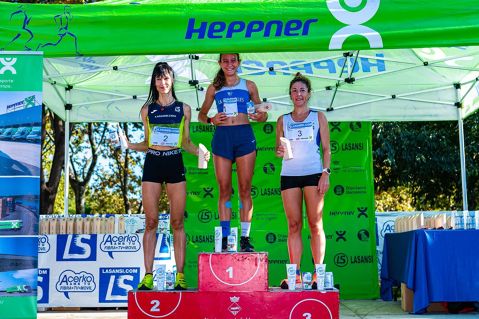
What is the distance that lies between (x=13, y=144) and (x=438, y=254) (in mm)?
4711

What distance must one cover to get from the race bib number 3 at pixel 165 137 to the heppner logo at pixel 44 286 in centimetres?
352

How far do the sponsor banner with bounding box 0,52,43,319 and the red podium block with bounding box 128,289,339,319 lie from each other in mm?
903

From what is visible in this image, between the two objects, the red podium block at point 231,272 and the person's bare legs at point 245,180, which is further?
the person's bare legs at point 245,180

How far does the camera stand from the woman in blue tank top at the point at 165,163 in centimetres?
546

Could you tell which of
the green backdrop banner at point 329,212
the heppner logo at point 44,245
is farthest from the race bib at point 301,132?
the heppner logo at point 44,245

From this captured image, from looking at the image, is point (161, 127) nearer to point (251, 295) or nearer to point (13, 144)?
point (13, 144)

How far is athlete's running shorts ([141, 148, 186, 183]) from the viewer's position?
5461 millimetres

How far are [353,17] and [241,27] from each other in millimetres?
921

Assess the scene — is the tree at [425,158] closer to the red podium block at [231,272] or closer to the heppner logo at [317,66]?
the heppner logo at [317,66]

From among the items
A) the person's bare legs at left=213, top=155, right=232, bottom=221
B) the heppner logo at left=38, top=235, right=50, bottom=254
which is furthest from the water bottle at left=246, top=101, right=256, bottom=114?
the heppner logo at left=38, top=235, right=50, bottom=254

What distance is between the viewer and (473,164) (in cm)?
1672

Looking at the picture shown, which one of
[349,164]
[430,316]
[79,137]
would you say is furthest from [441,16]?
[79,137]

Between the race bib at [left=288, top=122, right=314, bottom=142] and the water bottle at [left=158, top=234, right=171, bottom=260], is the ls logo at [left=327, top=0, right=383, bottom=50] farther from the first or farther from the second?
the water bottle at [left=158, top=234, right=171, bottom=260]

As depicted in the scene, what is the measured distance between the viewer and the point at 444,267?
6.99m
